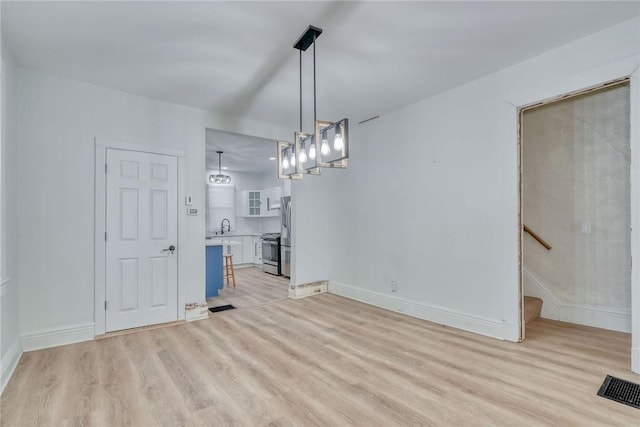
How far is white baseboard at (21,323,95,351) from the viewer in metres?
3.00

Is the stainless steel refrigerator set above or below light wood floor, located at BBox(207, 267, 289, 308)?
above

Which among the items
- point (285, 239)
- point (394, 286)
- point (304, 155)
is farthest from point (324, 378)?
point (285, 239)

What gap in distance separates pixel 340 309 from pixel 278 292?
1516mm

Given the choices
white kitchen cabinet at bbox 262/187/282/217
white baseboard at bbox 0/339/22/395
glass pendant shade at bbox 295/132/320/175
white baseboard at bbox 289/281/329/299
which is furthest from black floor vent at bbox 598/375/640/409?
white kitchen cabinet at bbox 262/187/282/217

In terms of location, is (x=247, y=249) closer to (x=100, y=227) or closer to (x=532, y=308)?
(x=100, y=227)

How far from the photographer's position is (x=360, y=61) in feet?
9.76

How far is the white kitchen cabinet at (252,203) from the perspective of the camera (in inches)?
347

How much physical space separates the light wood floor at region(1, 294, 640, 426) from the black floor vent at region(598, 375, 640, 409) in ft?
0.22

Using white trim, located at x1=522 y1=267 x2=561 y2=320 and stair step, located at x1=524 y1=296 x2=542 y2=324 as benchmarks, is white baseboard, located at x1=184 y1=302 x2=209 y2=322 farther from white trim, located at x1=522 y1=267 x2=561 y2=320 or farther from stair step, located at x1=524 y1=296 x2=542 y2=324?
white trim, located at x1=522 y1=267 x2=561 y2=320

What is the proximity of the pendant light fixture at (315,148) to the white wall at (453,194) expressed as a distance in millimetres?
1857

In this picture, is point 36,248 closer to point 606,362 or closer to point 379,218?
point 379,218

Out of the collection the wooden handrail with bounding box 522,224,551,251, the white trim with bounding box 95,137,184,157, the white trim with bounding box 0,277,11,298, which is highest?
the white trim with bounding box 95,137,184,157

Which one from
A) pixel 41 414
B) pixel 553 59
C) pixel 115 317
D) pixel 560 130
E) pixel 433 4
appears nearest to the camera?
pixel 41 414

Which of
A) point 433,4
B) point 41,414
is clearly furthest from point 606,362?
point 41,414
